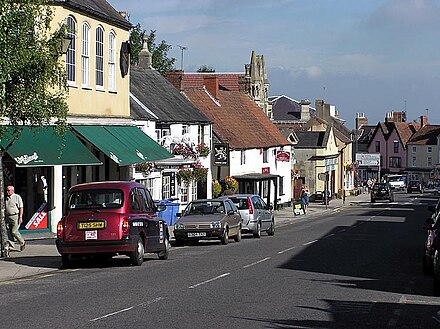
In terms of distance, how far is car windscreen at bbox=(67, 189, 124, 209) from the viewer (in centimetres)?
2139

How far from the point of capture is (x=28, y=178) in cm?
3128

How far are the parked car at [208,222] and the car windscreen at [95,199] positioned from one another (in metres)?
8.73

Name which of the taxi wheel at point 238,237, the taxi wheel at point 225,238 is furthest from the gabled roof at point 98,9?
the taxi wheel at point 238,237

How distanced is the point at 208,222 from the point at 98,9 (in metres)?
10.4

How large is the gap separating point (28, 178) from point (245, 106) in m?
40.1

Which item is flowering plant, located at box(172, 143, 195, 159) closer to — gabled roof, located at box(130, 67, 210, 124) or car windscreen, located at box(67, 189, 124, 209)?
gabled roof, located at box(130, 67, 210, 124)

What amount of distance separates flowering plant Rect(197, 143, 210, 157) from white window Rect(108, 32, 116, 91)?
1329 centimetres

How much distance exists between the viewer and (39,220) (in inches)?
1244

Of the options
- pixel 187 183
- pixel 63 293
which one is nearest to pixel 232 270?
pixel 63 293

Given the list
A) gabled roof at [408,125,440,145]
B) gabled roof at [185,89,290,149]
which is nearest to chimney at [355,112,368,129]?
gabled roof at [408,125,440,145]

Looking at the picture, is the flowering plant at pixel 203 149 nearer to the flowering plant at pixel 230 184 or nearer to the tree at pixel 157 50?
the flowering plant at pixel 230 184

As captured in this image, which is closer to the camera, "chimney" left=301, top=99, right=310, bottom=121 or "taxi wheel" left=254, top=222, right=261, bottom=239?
"taxi wheel" left=254, top=222, right=261, bottom=239

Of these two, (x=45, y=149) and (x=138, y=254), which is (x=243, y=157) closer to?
(x=45, y=149)

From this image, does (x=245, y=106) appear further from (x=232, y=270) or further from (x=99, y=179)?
(x=232, y=270)
